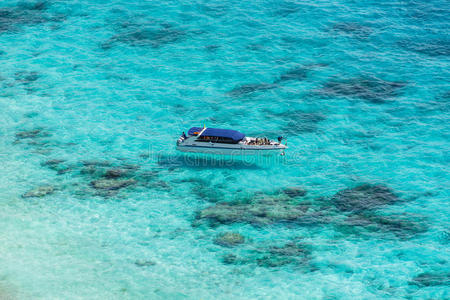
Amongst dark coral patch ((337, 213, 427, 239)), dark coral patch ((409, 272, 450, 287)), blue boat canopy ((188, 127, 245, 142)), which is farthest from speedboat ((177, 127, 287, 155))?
dark coral patch ((409, 272, 450, 287))

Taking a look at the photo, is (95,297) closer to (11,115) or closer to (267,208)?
(267,208)

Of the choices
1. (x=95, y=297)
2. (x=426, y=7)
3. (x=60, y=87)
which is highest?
(x=426, y=7)

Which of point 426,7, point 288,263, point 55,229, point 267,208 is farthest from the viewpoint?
point 426,7

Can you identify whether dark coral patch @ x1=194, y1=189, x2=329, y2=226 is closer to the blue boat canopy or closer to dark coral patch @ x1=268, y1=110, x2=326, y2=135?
the blue boat canopy

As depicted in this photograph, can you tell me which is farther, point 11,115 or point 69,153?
point 11,115

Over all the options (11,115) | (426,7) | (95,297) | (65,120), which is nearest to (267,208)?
(95,297)

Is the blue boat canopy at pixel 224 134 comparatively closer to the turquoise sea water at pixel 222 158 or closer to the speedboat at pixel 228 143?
the speedboat at pixel 228 143
